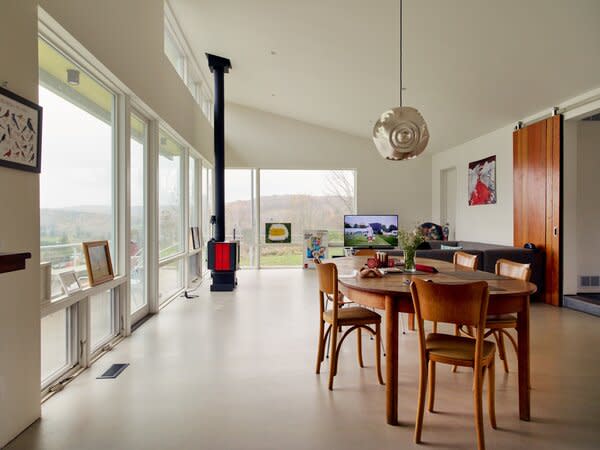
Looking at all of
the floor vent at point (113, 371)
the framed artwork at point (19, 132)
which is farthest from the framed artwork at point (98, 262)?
the framed artwork at point (19, 132)

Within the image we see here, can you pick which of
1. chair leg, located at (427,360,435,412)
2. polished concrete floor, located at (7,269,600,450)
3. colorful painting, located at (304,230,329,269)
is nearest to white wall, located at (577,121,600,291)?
polished concrete floor, located at (7,269,600,450)

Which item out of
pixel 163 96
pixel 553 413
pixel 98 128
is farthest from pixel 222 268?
pixel 553 413

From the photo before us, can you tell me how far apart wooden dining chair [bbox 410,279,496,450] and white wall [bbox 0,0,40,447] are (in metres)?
2.14

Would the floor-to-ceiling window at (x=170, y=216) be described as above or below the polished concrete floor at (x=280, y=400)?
above

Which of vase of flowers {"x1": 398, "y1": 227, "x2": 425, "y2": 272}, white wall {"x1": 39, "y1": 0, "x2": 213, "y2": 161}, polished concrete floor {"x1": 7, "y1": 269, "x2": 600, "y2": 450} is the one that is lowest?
polished concrete floor {"x1": 7, "y1": 269, "x2": 600, "y2": 450}

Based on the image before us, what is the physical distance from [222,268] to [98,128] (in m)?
3.34

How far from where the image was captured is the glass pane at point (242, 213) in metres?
9.09

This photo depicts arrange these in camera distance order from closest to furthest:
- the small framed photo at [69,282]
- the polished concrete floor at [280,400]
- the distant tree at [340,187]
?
the polished concrete floor at [280,400]
the small framed photo at [69,282]
the distant tree at [340,187]

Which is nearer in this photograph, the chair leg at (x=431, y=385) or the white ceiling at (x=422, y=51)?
the chair leg at (x=431, y=385)

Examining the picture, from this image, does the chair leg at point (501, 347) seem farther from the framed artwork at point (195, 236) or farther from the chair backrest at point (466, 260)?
the framed artwork at point (195, 236)

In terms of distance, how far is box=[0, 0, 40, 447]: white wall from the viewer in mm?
1913

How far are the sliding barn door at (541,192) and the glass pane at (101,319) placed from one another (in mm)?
5514

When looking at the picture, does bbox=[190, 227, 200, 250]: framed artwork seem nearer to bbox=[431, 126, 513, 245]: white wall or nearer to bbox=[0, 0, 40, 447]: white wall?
bbox=[0, 0, 40, 447]: white wall

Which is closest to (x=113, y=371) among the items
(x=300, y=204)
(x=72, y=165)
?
(x=72, y=165)
